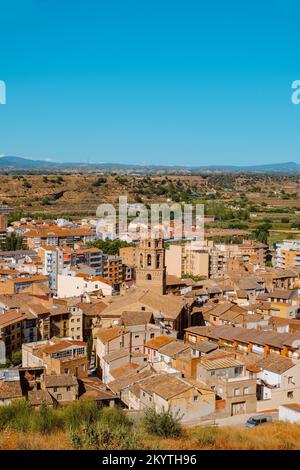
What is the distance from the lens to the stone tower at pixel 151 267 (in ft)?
76.8

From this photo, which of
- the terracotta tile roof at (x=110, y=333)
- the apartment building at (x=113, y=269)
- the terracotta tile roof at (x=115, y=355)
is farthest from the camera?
the apartment building at (x=113, y=269)

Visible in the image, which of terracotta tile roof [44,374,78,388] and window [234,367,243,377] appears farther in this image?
window [234,367,243,377]

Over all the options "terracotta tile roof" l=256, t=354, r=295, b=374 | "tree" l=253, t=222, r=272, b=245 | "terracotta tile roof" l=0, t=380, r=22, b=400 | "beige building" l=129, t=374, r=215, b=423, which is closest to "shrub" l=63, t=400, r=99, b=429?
"beige building" l=129, t=374, r=215, b=423

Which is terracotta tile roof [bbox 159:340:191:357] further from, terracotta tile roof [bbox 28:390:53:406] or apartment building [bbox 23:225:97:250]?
apartment building [bbox 23:225:97:250]

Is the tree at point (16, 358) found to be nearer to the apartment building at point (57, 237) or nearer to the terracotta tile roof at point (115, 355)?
the terracotta tile roof at point (115, 355)

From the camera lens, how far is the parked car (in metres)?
12.3

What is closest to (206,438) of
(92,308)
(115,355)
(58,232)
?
(115,355)

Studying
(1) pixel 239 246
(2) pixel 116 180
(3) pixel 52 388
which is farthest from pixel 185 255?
(2) pixel 116 180

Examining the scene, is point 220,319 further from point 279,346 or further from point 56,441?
point 56,441

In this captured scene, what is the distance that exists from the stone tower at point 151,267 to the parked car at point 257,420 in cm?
1059

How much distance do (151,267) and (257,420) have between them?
11525 millimetres

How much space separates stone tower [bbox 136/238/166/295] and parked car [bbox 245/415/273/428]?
1059 cm

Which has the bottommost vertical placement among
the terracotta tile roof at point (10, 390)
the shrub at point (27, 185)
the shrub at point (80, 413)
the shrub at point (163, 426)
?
the terracotta tile roof at point (10, 390)

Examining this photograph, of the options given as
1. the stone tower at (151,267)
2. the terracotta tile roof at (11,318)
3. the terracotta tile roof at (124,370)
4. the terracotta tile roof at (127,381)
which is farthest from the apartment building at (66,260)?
the terracotta tile roof at (127,381)
